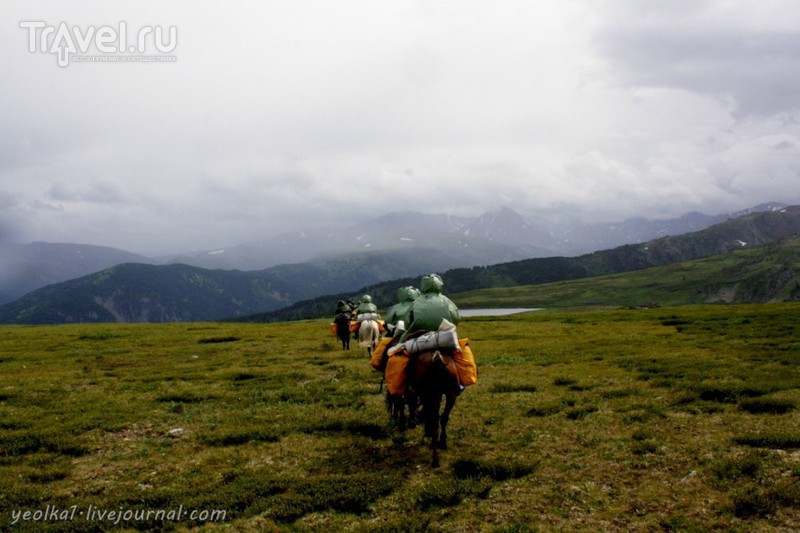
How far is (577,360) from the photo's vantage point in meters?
25.9

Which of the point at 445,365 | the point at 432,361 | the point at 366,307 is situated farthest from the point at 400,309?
the point at 366,307

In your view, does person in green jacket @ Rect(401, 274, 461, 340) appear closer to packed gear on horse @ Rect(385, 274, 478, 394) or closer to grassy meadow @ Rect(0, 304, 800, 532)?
packed gear on horse @ Rect(385, 274, 478, 394)

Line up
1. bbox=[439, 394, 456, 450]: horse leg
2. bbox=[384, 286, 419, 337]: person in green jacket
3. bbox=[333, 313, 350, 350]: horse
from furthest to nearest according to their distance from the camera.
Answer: bbox=[333, 313, 350, 350]: horse → bbox=[384, 286, 419, 337]: person in green jacket → bbox=[439, 394, 456, 450]: horse leg

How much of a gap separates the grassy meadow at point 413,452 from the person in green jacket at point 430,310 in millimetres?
3325

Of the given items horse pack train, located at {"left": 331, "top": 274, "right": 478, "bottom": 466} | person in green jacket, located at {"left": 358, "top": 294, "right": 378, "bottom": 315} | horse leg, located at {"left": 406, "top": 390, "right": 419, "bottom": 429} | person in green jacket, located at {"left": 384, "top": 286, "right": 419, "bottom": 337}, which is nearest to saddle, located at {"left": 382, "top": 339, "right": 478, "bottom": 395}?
horse pack train, located at {"left": 331, "top": 274, "right": 478, "bottom": 466}

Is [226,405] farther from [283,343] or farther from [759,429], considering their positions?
[283,343]

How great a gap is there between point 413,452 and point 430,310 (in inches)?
148

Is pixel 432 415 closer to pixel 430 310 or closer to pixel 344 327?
pixel 430 310

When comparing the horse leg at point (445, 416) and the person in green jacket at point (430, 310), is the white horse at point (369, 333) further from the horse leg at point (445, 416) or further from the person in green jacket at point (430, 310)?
the horse leg at point (445, 416)

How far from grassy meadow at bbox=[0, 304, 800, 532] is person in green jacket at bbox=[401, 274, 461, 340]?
10.9 feet

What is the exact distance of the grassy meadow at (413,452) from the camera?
28.3ft

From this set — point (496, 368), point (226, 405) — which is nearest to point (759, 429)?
point (496, 368)

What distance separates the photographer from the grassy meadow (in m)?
8.62

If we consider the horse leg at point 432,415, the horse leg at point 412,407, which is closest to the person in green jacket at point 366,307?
the horse leg at point 412,407
